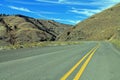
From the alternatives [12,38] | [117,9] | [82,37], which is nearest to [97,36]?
[82,37]

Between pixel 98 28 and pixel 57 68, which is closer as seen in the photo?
pixel 57 68

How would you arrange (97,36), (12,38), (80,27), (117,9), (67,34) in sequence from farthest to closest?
(12,38), (117,9), (80,27), (67,34), (97,36)

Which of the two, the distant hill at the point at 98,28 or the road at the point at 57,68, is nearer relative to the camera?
the road at the point at 57,68

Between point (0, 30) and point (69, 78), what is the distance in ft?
623

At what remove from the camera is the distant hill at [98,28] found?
146m

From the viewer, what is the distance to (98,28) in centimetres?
15925

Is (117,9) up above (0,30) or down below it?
above

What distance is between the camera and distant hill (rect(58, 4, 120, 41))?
146 m

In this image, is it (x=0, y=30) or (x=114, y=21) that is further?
(x=0, y=30)

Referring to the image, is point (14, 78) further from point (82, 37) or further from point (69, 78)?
point (82, 37)

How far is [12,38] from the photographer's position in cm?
19400

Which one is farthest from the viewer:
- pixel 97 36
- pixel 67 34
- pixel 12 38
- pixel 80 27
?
pixel 12 38

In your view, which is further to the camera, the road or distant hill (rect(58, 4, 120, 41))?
distant hill (rect(58, 4, 120, 41))

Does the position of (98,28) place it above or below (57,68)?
above
